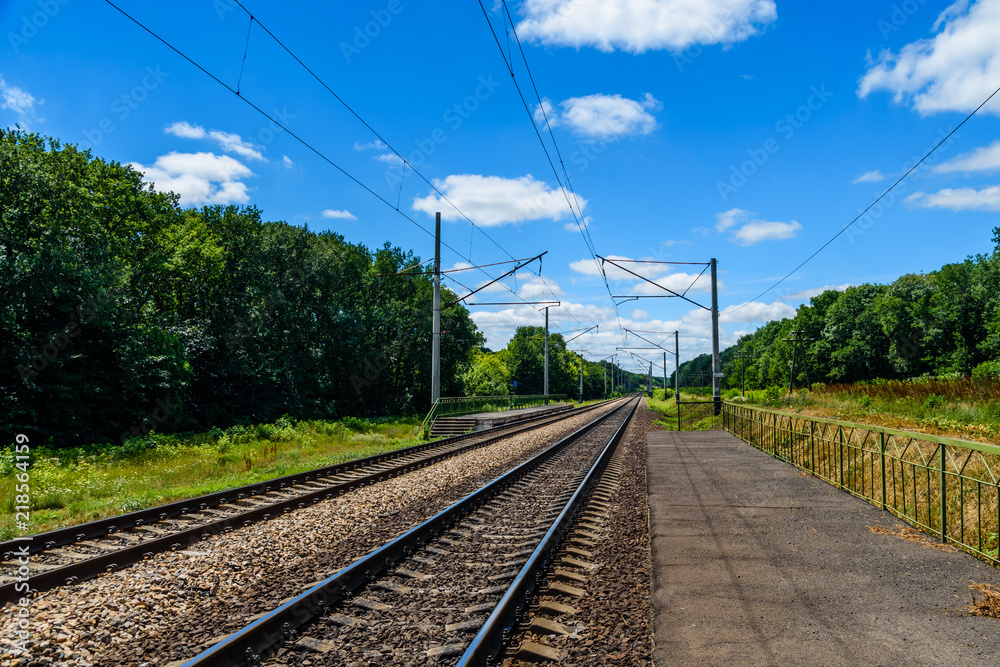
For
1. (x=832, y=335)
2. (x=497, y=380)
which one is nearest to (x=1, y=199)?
(x=497, y=380)

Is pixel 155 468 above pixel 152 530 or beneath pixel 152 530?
beneath

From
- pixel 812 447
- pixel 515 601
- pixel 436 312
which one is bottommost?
pixel 515 601

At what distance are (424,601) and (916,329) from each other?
3316 inches

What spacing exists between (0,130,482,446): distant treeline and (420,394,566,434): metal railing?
6.69 meters

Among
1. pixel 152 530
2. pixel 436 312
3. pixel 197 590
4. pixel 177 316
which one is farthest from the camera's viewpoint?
pixel 177 316

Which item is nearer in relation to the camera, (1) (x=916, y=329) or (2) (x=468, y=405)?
(2) (x=468, y=405)

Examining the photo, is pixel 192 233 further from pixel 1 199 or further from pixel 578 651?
pixel 578 651

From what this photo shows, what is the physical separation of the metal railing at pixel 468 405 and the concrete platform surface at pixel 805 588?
1673 centimetres

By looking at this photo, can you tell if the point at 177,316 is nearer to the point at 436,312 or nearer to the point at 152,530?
the point at 436,312

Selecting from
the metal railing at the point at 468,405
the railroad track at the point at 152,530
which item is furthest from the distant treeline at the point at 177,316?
the railroad track at the point at 152,530

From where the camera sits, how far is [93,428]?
22.1 metres

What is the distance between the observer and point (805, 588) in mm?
5656

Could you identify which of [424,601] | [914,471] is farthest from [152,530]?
[914,471]

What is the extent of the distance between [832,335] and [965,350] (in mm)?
27153
